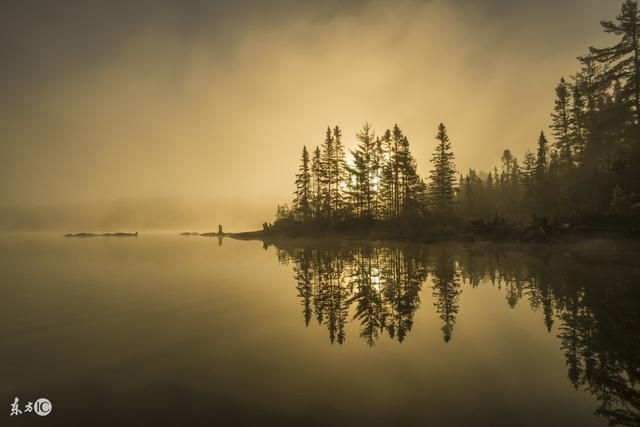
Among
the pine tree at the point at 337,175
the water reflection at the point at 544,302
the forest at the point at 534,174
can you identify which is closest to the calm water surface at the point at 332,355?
the water reflection at the point at 544,302

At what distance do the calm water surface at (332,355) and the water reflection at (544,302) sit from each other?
1.9 inches

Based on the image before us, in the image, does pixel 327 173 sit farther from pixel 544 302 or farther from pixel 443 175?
pixel 544 302

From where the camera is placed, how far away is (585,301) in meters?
9.84

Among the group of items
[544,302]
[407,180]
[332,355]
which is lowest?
[332,355]

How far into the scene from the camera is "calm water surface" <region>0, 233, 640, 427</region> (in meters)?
4.48

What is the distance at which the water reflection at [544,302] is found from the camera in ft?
17.9

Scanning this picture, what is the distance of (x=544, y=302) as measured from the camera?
33.0ft

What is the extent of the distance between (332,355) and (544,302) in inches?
303

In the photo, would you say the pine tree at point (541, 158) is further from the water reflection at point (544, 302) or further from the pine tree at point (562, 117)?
the water reflection at point (544, 302)

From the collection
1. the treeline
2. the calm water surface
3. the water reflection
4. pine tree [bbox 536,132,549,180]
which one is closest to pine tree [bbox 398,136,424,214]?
the treeline

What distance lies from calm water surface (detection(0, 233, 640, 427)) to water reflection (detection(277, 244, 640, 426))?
49mm

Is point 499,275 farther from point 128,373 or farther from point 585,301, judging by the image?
point 128,373

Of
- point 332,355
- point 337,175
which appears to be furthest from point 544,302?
point 337,175

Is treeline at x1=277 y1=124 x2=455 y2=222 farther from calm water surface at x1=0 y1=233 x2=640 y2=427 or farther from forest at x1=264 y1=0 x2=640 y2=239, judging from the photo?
calm water surface at x1=0 y1=233 x2=640 y2=427
